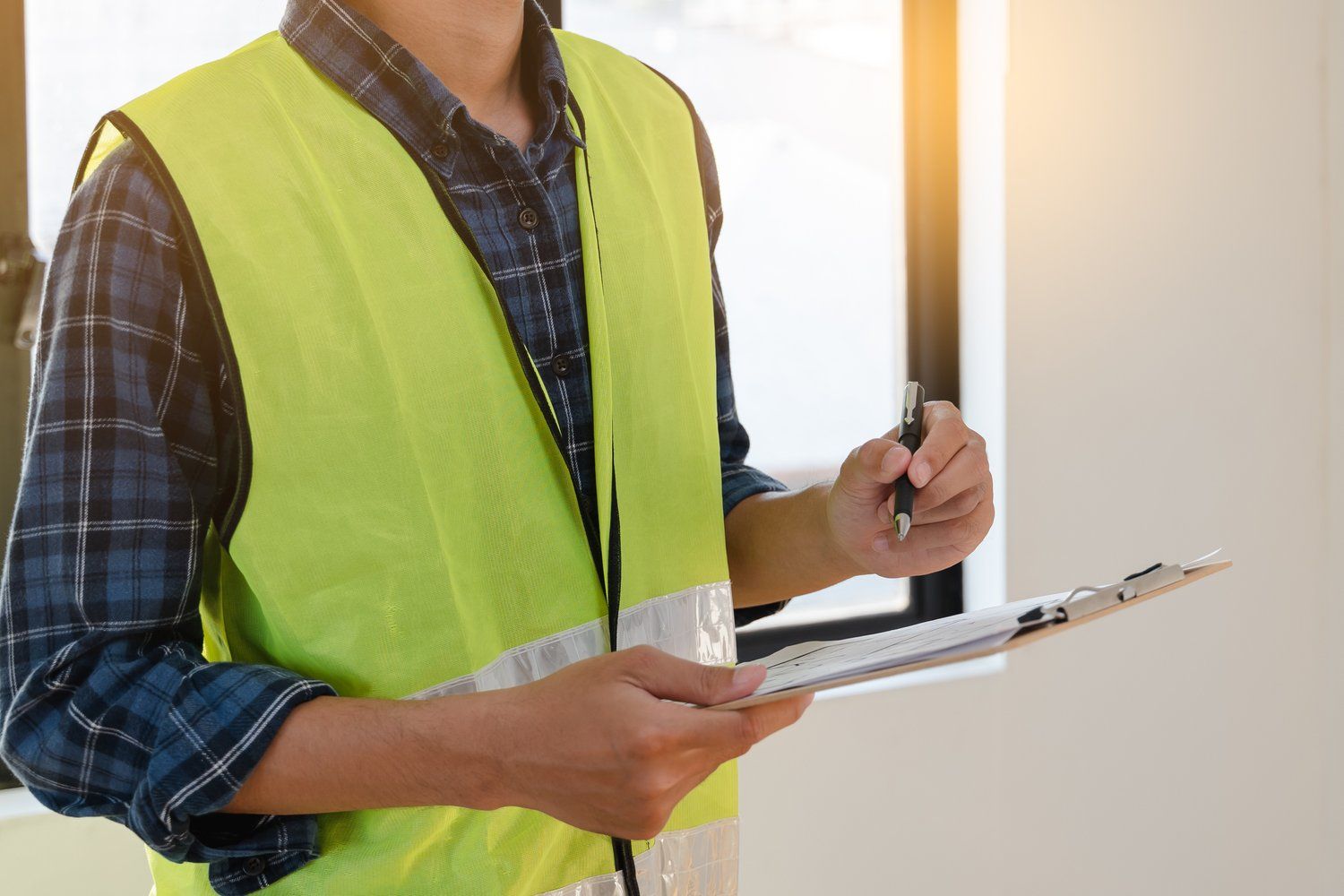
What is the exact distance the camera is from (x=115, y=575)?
0.65m

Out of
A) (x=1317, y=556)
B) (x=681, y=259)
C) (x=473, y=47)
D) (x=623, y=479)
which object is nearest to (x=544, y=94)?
(x=473, y=47)

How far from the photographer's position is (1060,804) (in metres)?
1.79

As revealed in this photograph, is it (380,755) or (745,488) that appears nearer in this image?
(380,755)

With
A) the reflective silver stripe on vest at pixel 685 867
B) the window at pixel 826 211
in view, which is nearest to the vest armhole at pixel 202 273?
the reflective silver stripe on vest at pixel 685 867

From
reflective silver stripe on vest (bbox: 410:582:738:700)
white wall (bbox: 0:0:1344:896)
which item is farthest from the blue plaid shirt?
white wall (bbox: 0:0:1344:896)

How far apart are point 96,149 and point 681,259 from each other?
43 centimetres

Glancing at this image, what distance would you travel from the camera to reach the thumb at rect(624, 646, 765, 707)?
633 mm

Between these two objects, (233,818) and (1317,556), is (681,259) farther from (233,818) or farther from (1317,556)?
(1317,556)

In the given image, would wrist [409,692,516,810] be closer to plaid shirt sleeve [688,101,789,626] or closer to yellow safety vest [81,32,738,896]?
yellow safety vest [81,32,738,896]

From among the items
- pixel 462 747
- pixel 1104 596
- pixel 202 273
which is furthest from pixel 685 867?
pixel 202 273

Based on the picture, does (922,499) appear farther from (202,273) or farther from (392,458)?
(202,273)

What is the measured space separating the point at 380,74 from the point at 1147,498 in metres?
1.43

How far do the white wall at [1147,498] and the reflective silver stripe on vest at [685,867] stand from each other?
0.74 meters

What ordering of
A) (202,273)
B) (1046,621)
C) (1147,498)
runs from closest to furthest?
(1046,621) < (202,273) < (1147,498)
